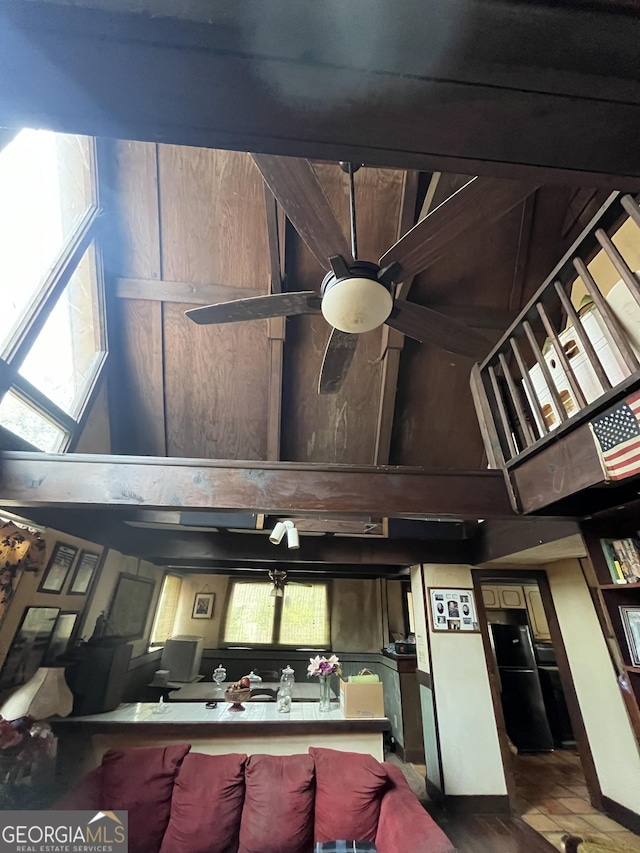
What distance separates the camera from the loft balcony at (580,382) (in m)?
1.47

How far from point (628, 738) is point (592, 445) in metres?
3.69

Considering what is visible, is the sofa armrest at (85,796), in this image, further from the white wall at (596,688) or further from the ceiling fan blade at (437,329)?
the white wall at (596,688)

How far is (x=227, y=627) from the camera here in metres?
6.41

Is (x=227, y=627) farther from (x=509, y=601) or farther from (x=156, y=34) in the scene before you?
(x=156, y=34)

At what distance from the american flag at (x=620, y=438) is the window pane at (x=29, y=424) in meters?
3.08

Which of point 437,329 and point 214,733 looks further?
point 214,733

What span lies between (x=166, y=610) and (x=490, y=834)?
185 inches

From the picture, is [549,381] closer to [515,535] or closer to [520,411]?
[520,411]

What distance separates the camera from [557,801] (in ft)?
12.0

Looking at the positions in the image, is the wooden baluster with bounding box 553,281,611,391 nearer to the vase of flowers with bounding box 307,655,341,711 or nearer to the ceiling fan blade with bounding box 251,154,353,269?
the ceiling fan blade with bounding box 251,154,353,269

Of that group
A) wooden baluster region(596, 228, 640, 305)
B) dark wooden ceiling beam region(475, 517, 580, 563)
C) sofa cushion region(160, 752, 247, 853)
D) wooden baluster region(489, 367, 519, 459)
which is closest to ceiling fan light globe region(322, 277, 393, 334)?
wooden baluster region(596, 228, 640, 305)

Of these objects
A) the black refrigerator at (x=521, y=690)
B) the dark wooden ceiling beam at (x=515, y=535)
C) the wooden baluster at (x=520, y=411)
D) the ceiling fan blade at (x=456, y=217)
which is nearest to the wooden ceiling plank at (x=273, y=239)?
the ceiling fan blade at (x=456, y=217)

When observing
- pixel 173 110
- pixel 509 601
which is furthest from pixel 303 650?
pixel 173 110

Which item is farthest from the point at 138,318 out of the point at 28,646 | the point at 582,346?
the point at 582,346
